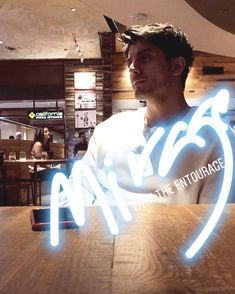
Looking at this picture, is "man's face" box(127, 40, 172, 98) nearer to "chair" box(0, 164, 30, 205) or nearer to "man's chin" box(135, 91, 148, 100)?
"man's chin" box(135, 91, 148, 100)

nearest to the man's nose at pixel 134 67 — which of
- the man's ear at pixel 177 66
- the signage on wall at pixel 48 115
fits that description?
the man's ear at pixel 177 66

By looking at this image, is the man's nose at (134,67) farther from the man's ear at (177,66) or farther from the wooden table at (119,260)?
the wooden table at (119,260)

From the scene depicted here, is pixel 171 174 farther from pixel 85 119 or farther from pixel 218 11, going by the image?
pixel 85 119

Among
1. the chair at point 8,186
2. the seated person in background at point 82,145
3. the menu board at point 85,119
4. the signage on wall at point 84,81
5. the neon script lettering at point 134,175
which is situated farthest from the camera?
the signage on wall at point 84,81

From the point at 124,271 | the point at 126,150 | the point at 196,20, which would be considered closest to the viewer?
the point at 124,271

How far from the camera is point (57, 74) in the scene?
33.1 ft

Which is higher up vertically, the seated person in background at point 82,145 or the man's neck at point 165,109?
the man's neck at point 165,109

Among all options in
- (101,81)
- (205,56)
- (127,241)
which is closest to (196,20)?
(205,56)

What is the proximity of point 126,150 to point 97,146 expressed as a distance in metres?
0.25

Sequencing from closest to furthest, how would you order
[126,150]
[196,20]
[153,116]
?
[126,150], [153,116], [196,20]

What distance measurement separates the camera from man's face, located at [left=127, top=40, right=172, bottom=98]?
181 centimetres

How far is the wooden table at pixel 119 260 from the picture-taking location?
2.15 ft

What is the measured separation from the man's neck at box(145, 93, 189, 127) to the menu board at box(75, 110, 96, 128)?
735cm

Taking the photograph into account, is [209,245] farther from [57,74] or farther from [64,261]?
[57,74]
